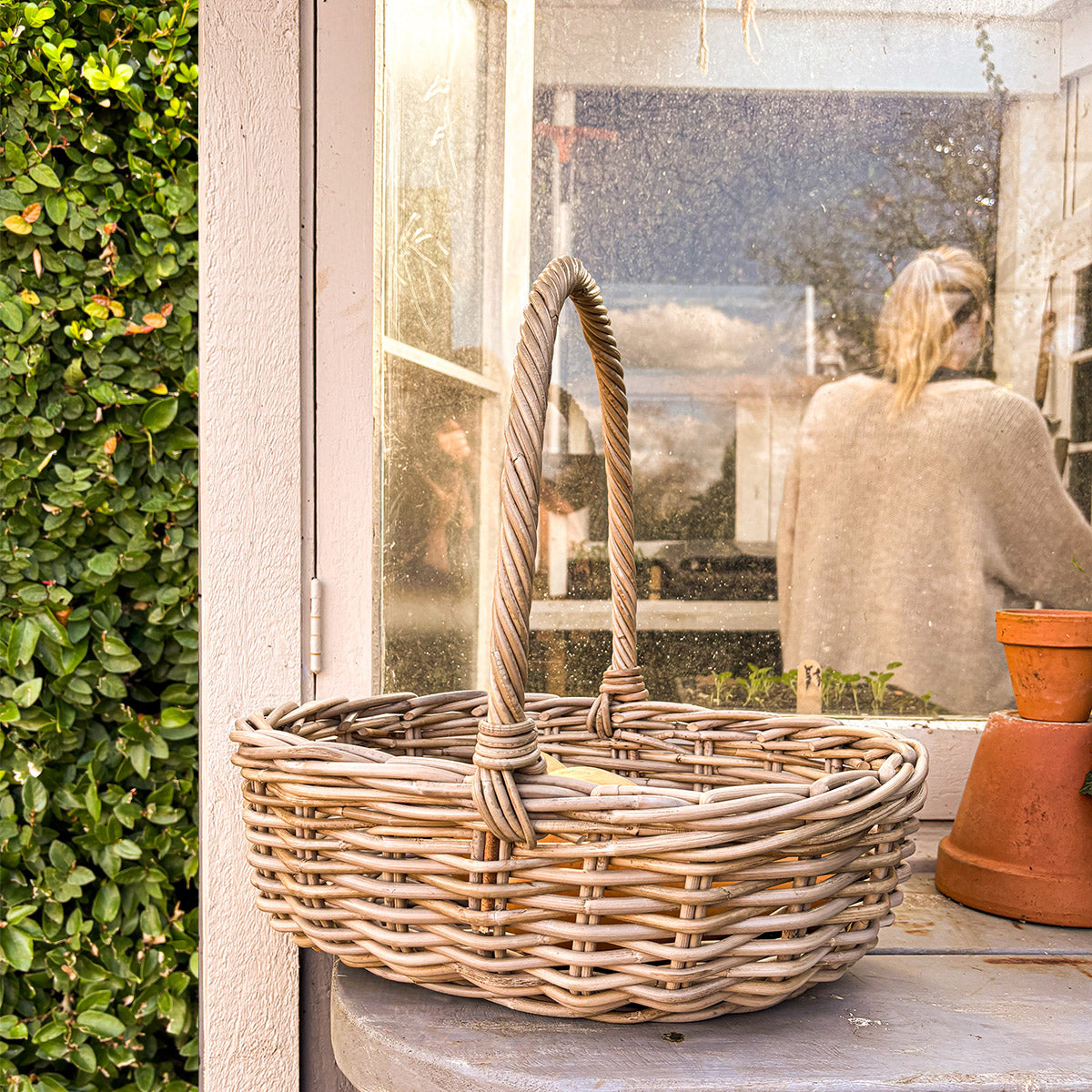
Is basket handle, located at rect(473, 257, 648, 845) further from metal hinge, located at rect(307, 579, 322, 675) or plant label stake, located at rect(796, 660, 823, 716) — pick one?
plant label stake, located at rect(796, 660, 823, 716)

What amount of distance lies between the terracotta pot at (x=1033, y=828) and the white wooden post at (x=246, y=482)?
771 millimetres

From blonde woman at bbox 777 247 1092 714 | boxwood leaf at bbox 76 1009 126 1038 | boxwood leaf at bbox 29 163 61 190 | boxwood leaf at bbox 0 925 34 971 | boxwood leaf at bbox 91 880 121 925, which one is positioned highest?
boxwood leaf at bbox 29 163 61 190

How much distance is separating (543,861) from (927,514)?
2.71ft

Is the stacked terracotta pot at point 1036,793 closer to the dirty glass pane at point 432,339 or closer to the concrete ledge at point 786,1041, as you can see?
the concrete ledge at point 786,1041

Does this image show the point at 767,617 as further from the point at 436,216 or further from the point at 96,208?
the point at 96,208

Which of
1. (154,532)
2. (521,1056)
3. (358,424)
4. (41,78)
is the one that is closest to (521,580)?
(521,1056)

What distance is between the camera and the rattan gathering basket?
58 centimetres

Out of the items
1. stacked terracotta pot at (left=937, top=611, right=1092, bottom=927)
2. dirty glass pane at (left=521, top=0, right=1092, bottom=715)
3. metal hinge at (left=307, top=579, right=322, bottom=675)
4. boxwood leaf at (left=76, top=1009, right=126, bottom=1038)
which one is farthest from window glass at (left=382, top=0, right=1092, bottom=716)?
boxwood leaf at (left=76, top=1009, right=126, bottom=1038)

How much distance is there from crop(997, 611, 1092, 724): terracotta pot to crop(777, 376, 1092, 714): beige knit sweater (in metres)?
0.28

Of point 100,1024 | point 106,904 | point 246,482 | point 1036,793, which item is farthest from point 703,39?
point 100,1024

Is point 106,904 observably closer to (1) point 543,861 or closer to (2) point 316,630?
(2) point 316,630

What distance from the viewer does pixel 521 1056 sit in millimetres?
611

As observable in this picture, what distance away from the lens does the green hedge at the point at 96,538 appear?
3.86 ft

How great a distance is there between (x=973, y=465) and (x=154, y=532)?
1124 millimetres
